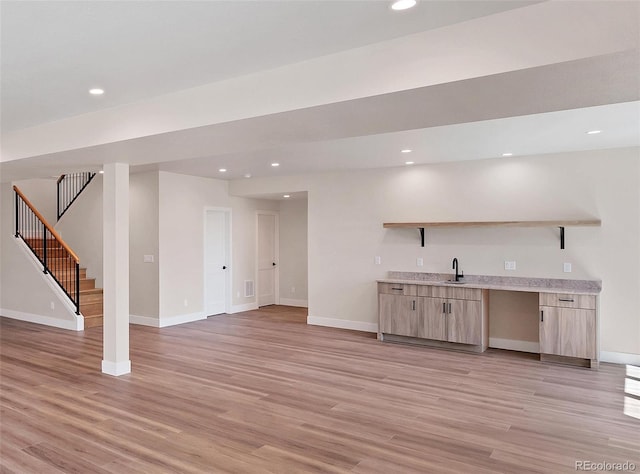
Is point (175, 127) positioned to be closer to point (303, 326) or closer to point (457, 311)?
point (457, 311)

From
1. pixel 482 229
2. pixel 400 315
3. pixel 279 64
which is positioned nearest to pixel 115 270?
pixel 279 64

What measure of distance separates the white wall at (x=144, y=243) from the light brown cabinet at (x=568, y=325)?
5.87 meters

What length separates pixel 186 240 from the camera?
787 centimetres

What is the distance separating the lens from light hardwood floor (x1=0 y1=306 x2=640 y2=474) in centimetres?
296

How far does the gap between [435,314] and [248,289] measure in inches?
175

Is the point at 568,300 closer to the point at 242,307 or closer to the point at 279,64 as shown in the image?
the point at 279,64

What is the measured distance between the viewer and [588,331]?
201 inches

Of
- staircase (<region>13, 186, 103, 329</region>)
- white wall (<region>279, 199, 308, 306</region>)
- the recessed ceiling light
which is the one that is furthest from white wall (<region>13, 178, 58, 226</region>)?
the recessed ceiling light

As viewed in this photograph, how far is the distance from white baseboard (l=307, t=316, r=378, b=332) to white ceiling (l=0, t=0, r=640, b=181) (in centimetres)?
381

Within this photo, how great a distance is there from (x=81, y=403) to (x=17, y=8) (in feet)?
10.8

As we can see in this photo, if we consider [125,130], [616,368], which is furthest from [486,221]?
[125,130]

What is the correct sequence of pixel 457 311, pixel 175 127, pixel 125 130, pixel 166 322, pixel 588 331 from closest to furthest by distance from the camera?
1. pixel 175 127
2. pixel 125 130
3. pixel 588 331
4. pixel 457 311
5. pixel 166 322

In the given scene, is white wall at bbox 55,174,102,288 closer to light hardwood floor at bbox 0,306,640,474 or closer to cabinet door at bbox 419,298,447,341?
light hardwood floor at bbox 0,306,640,474

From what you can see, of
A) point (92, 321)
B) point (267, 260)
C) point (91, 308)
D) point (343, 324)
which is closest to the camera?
point (343, 324)
